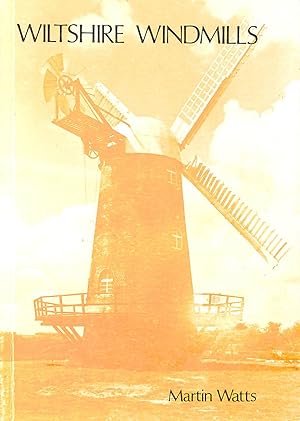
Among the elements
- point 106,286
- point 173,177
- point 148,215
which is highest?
point 173,177

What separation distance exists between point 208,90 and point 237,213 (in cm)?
229

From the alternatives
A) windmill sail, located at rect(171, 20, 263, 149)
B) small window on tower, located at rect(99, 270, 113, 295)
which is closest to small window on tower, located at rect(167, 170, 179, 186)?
windmill sail, located at rect(171, 20, 263, 149)

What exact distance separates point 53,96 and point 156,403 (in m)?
5.31

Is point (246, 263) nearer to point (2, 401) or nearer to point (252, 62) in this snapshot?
point (252, 62)

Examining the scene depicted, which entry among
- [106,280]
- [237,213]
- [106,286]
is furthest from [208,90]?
[106,286]

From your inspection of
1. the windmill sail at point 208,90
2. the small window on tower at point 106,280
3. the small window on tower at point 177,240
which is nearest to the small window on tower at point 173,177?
the windmill sail at point 208,90

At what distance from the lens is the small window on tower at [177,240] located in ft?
34.8

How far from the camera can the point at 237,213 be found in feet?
34.2

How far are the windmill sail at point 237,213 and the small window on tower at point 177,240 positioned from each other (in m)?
0.86

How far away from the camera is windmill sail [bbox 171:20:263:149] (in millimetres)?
9836

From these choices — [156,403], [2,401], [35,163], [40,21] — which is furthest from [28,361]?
[40,21]

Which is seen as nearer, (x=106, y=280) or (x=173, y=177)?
(x=106, y=280)

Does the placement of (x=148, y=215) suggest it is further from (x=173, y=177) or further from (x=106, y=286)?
(x=106, y=286)

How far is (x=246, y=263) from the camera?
9.84 meters
